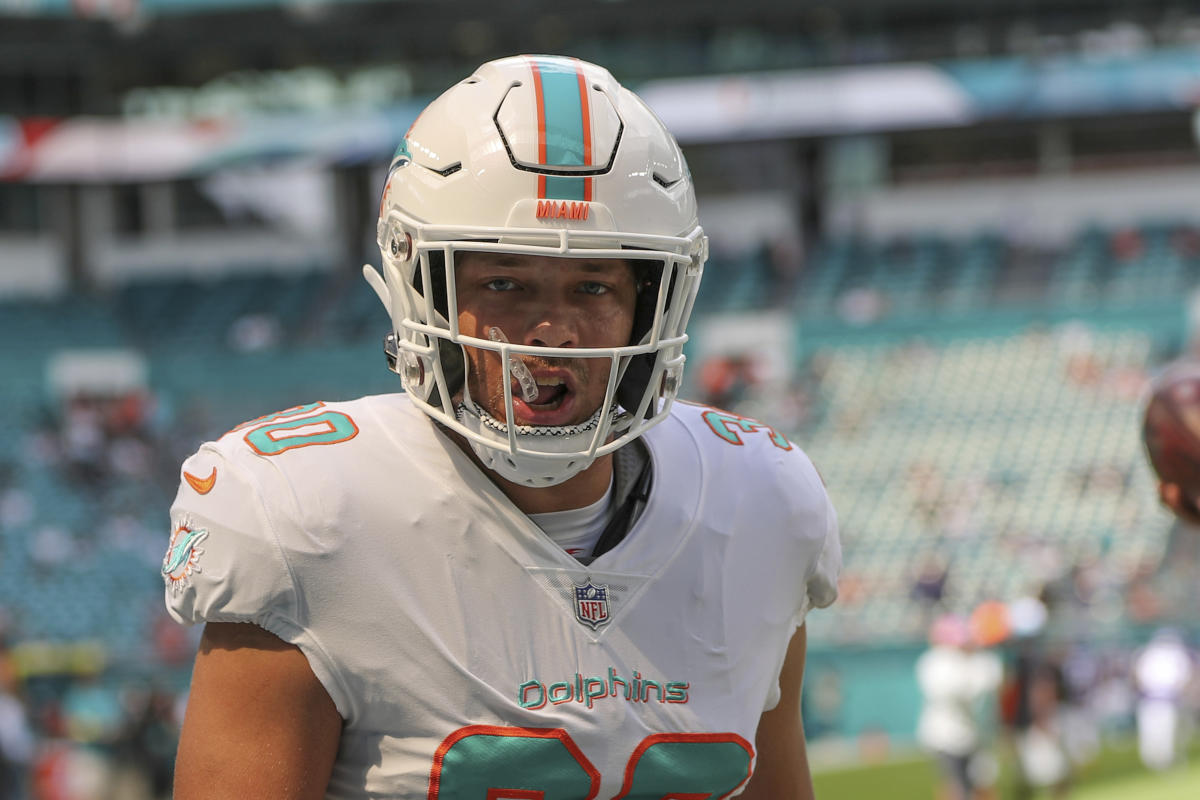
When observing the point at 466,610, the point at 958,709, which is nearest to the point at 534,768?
the point at 466,610

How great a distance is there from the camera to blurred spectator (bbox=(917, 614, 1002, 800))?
7.79m

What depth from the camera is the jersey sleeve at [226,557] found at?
151 cm

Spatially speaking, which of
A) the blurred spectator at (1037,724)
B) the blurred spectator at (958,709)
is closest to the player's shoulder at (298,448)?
the blurred spectator at (958,709)

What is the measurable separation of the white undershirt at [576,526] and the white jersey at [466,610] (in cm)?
5

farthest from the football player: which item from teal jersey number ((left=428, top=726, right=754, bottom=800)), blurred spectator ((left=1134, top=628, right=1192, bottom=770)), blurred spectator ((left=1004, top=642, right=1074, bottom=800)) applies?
blurred spectator ((left=1134, top=628, right=1192, bottom=770))

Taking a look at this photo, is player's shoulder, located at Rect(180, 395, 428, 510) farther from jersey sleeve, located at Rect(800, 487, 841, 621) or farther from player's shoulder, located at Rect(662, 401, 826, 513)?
jersey sleeve, located at Rect(800, 487, 841, 621)

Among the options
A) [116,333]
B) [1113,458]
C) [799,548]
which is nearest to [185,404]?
[116,333]

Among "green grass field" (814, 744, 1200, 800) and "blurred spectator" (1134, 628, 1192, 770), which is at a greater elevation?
"blurred spectator" (1134, 628, 1192, 770)

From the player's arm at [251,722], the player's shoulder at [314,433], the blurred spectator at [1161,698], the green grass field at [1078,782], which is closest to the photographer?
the player's arm at [251,722]

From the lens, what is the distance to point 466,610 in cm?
160

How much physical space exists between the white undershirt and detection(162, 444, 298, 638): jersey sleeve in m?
0.30

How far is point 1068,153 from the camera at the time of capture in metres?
18.3

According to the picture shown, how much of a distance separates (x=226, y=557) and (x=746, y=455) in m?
0.64

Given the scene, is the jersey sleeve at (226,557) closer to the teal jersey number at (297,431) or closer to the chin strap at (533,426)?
the teal jersey number at (297,431)
